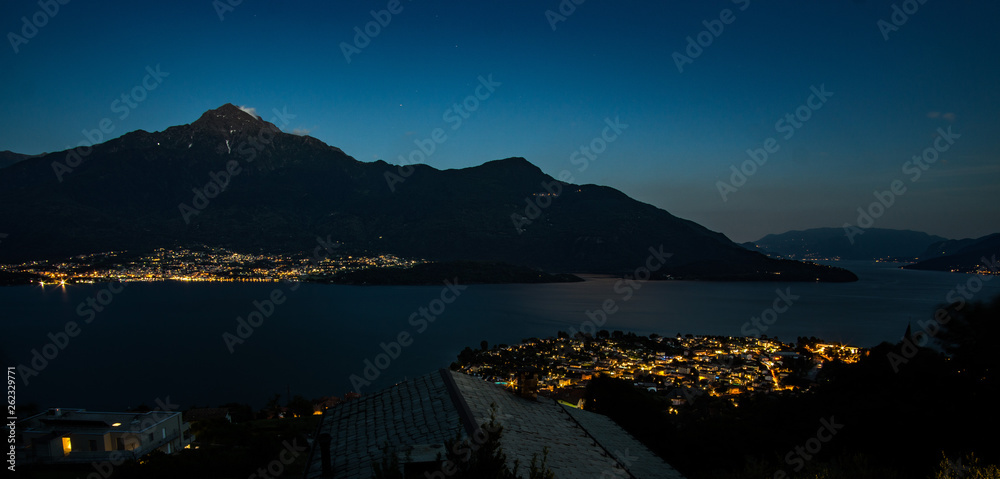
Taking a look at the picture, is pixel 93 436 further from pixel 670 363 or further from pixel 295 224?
pixel 295 224

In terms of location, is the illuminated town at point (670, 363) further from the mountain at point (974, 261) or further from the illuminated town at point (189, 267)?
the mountain at point (974, 261)

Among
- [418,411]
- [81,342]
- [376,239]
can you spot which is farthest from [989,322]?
[376,239]

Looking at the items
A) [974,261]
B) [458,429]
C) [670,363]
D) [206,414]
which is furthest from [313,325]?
[974,261]

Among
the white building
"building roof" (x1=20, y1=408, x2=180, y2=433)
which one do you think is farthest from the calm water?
"building roof" (x1=20, y1=408, x2=180, y2=433)

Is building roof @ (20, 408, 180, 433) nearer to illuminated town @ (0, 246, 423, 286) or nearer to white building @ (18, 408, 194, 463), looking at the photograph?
white building @ (18, 408, 194, 463)

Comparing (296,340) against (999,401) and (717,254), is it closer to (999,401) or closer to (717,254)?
(999,401)

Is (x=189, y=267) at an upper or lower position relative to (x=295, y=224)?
lower
